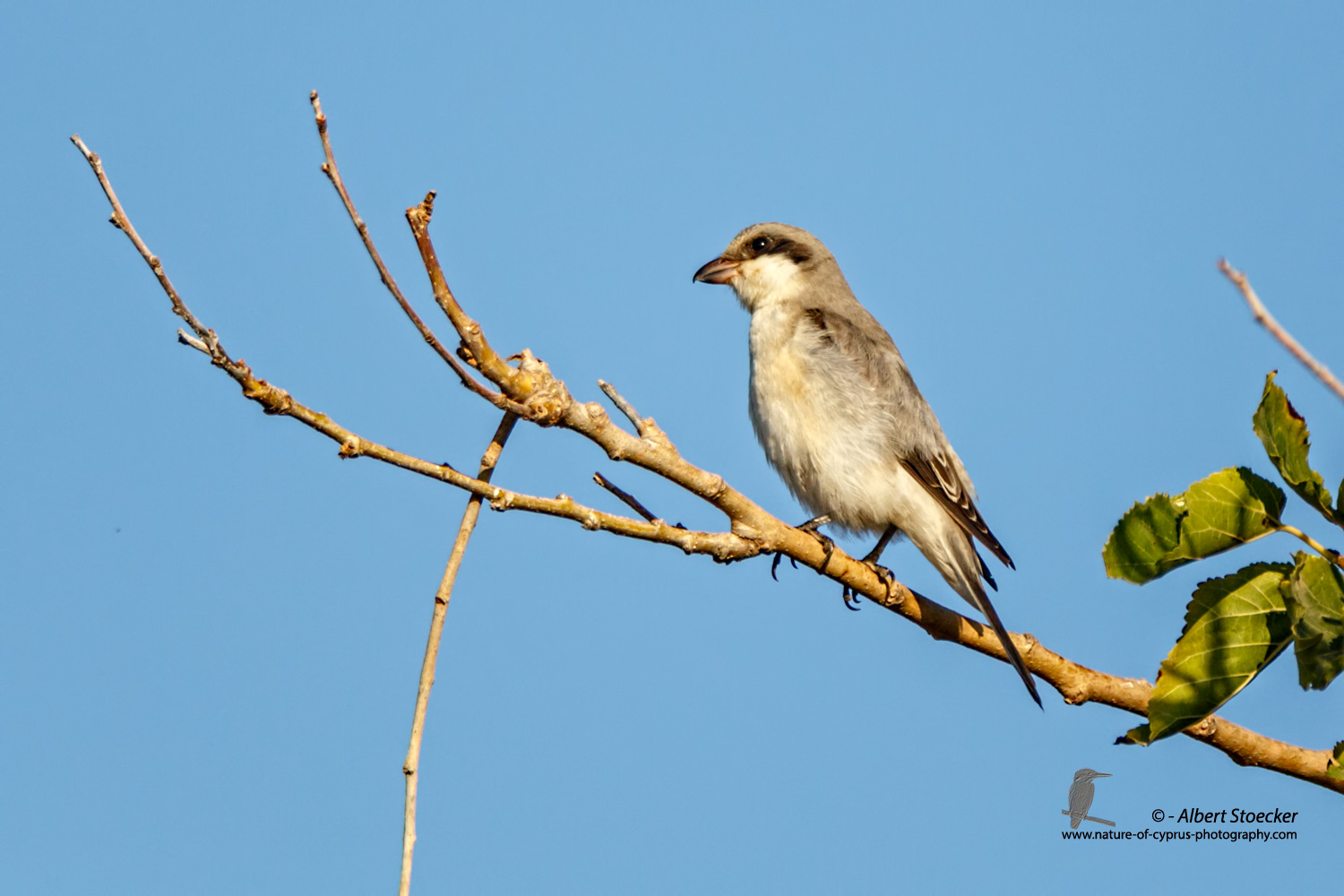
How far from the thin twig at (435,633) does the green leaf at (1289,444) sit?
189 centimetres

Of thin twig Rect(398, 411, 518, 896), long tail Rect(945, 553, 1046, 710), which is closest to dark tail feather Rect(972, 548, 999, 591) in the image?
long tail Rect(945, 553, 1046, 710)

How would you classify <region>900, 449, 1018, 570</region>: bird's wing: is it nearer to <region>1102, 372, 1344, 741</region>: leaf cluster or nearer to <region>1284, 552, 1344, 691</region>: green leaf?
<region>1102, 372, 1344, 741</region>: leaf cluster

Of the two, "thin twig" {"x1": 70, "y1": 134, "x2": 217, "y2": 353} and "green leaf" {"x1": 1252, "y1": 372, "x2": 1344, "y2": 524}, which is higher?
"thin twig" {"x1": 70, "y1": 134, "x2": 217, "y2": 353}

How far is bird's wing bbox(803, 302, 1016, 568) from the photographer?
631 cm

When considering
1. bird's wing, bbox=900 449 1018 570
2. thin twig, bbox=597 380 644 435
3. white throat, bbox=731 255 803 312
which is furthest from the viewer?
white throat, bbox=731 255 803 312

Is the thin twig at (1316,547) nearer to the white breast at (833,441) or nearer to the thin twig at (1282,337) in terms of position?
the thin twig at (1282,337)

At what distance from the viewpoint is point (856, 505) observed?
6.33 meters

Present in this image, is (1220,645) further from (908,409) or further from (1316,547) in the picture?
(908,409)

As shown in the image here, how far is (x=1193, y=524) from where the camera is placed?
2.95 metres

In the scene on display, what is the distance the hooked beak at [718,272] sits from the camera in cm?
745

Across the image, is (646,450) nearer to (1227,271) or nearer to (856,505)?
(1227,271)

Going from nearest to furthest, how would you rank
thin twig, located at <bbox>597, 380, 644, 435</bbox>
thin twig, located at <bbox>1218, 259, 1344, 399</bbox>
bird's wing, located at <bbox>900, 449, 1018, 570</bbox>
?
thin twig, located at <bbox>1218, 259, 1344, 399</bbox>
thin twig, located at <bbox>597, 380, 644, 435</bbox>
bird's wing, located at <bbox>900, 449, 1018, 570</bbox>

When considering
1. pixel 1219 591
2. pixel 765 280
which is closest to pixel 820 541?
pixel 1219 591

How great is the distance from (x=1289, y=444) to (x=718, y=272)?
16.6ft
